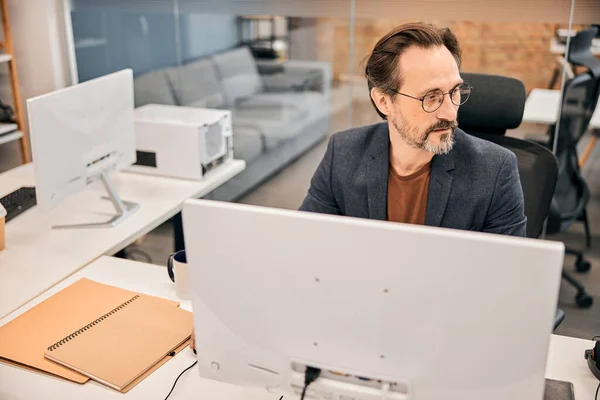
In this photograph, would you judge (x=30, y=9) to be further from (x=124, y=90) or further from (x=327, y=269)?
(x=327, y=269)

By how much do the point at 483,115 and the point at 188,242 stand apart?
1.22 meters

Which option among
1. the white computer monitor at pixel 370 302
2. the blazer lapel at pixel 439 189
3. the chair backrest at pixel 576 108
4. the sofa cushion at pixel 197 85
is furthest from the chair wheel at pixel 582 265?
the white computer monitor at pixel 370 302

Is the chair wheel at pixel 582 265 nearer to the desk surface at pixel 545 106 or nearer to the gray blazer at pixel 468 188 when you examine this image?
the desk surface at pixel 545 106

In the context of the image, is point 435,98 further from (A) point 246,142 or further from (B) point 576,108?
(A) point 246,142

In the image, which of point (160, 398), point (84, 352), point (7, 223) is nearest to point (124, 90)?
point (7, 223)

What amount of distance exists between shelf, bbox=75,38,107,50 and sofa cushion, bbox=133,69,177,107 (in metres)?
0.30

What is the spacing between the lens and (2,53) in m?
3.68

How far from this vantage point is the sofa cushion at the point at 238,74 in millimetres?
3754

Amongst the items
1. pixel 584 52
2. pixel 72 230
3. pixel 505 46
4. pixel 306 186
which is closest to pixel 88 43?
pixel 306 186

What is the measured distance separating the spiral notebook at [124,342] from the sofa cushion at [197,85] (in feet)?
7.38

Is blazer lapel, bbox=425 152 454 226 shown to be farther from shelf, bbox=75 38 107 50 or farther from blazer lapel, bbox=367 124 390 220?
shelf, bbox=75 38 107 50

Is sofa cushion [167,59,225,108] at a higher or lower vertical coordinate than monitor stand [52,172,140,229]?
higher

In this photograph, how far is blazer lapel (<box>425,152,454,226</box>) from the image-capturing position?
1751 millimetres

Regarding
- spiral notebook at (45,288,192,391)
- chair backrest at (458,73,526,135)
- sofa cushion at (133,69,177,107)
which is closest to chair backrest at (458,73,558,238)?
chair backrest at (458,73,526,135)
